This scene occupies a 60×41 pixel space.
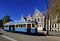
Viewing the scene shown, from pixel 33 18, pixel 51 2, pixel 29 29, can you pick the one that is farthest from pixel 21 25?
pixel 33 18

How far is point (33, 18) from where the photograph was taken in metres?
78.9

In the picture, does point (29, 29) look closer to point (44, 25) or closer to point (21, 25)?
point (21, 25)

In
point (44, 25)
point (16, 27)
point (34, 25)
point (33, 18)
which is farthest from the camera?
point (33, 18)

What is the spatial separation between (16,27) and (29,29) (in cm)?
701

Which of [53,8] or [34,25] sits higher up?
[53,8]

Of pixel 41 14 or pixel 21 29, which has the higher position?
pixel 41 14

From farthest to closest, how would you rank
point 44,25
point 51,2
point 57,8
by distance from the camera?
point 44,25 < point 51,2 < point 57,8

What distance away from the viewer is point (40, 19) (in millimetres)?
74500

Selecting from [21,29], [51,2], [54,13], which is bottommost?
[21,29]

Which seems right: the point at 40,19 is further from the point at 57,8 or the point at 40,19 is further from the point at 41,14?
the point at 57,8

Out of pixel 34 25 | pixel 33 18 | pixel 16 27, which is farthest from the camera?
pixel 33 18

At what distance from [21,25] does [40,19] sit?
33549 millimetres

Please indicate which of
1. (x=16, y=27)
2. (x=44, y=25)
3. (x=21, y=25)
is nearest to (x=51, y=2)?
Result: (x=21, y=25)

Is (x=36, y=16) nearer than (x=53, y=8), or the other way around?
(x=53, y=8)
